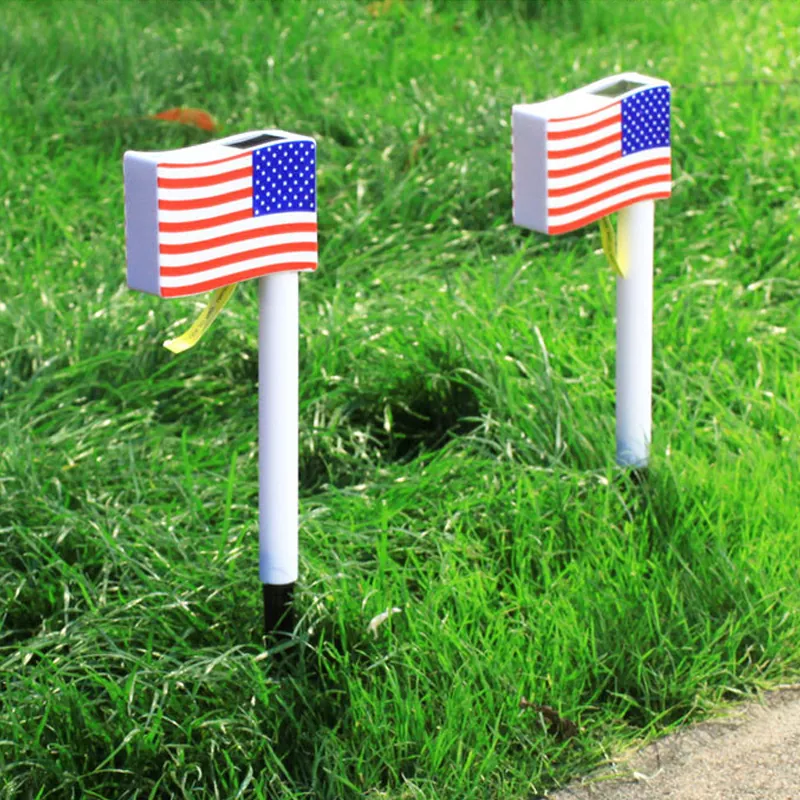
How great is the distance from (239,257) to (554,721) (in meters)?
1.11

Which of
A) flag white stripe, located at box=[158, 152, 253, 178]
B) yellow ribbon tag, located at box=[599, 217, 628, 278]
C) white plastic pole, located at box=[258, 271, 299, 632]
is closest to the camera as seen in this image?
flag white stripe, located at box=[158, 152, 253, 178]

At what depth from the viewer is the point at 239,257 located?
124 inches

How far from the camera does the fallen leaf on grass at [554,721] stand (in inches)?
128

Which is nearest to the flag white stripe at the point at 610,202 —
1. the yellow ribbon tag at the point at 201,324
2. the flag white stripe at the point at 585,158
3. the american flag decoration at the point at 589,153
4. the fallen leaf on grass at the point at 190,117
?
the american flag decoration at the point at 589,153

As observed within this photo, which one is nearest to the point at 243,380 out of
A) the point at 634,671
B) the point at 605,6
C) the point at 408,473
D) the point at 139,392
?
the point at 139,392

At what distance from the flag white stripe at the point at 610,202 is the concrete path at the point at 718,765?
111 centimetres

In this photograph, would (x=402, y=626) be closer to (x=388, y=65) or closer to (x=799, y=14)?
(x=388, y=65)

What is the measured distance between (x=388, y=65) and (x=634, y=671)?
385cm

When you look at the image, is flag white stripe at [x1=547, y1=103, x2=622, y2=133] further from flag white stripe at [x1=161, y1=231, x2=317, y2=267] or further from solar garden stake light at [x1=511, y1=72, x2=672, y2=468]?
flag white stripe at [x1=161, y1=231, x2=317, y2=267]

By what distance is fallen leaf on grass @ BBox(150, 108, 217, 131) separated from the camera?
6.18 meters

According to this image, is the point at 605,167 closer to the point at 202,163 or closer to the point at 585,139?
the point at 585,139

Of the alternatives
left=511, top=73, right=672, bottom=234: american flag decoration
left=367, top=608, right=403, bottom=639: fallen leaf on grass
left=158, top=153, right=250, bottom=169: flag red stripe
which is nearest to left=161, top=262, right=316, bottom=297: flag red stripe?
left=158, top=153, right=250, bottom=169: flag red stripe

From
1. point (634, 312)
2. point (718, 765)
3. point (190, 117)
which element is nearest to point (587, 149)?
point (634, 312)

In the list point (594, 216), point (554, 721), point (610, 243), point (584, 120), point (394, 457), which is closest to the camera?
point (554, 721)
